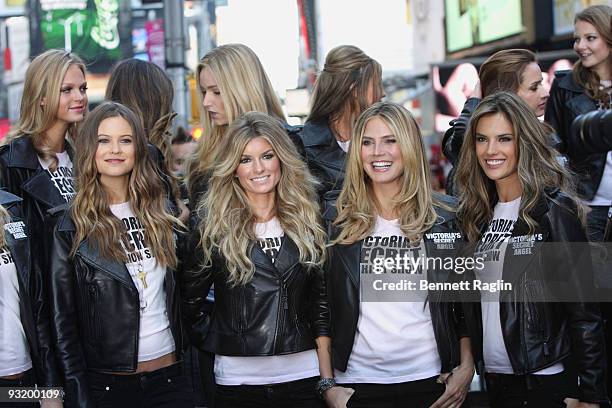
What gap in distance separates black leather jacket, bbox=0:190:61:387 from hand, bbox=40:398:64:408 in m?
0.09

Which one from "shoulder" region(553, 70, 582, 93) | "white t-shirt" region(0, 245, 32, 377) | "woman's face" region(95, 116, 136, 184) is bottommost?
"white t-shirt" region(0, 245, 32, 377)

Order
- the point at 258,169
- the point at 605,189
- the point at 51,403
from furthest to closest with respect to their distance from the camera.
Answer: the point at 605,189, the point at 258,169, the point at 51,403

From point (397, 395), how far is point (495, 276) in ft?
2.58

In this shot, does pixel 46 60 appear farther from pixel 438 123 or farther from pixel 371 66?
pixel 438 123

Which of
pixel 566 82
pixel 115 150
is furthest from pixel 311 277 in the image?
pixel 566 82

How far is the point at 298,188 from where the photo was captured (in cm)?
505

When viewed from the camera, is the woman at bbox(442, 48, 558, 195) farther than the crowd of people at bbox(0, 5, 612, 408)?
Yes

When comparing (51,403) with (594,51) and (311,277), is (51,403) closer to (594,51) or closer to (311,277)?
(311,277)

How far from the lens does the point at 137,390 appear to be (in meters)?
4.68

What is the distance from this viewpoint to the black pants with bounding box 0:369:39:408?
14.7ft

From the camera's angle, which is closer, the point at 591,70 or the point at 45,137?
the point at 45,137

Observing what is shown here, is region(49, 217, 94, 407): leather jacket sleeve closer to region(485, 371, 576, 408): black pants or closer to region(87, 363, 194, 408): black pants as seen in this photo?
region(87, 363, 194, 408): black pants

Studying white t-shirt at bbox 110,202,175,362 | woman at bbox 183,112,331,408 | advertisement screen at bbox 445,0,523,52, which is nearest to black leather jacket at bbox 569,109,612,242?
woman at bbox 183,112,331,408

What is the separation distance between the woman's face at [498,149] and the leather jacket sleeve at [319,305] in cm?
106
